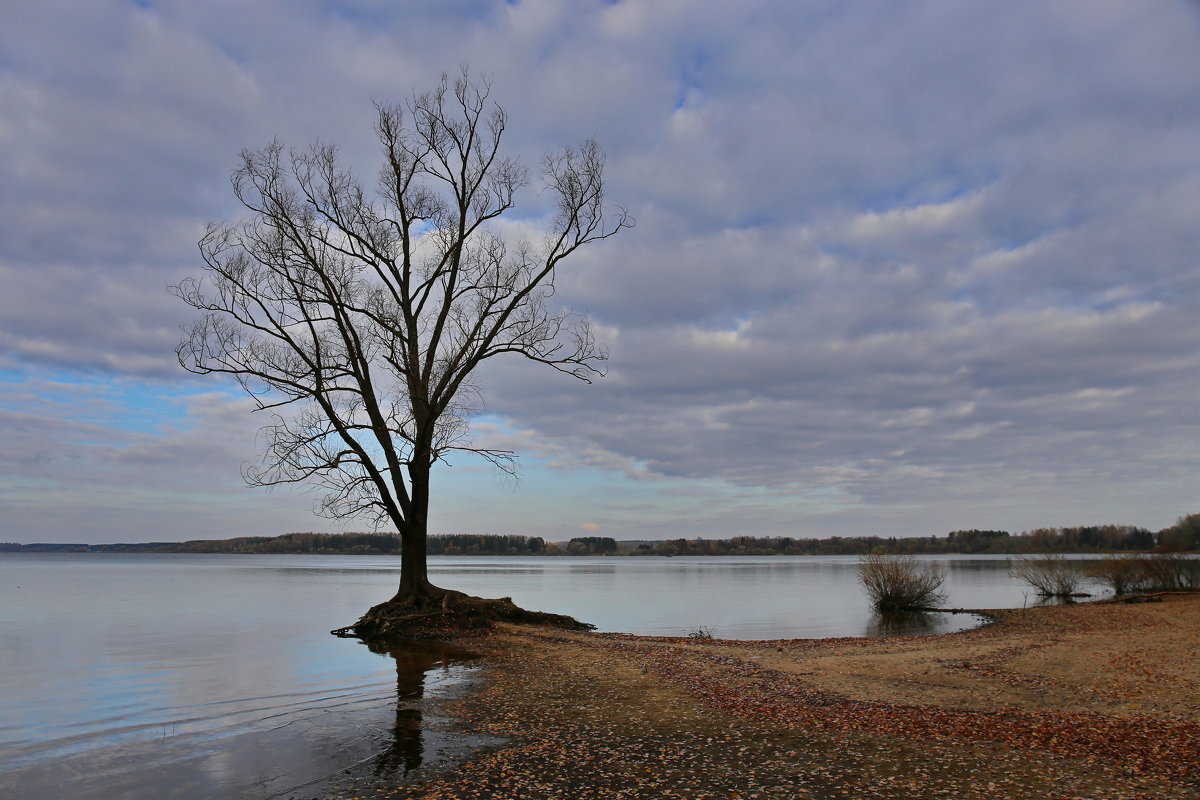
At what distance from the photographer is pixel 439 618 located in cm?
2172

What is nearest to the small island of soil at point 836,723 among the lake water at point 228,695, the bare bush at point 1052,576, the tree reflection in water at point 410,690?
the tree reflection in water at point 410,690

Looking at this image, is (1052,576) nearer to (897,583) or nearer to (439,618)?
(897,583)

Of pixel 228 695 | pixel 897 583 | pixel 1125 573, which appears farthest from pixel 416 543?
pixel 1125 573

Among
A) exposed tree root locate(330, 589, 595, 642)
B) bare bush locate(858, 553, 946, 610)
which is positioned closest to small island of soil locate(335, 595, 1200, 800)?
exposed tree root locate(330, 589, 595, 642)

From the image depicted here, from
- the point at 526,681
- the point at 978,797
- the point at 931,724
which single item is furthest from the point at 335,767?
the point at 931,724

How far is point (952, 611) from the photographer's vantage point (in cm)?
3506

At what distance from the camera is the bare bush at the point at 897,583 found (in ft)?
119

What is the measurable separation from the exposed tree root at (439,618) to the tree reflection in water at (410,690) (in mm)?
717

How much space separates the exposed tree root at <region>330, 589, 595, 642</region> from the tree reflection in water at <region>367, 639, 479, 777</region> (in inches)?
28.2

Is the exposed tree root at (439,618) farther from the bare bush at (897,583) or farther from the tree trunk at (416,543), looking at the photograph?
the bare bush at (897,583)

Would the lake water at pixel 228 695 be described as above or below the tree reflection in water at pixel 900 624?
above

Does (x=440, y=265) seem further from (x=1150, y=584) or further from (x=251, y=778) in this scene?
(x=1150, y=584)

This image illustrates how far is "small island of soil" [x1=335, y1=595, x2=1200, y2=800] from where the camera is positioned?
753 cm

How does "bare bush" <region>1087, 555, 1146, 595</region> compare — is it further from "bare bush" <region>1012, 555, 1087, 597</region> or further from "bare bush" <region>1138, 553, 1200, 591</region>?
"bare bush" <region>1012, 555, 1087, 597</region>
